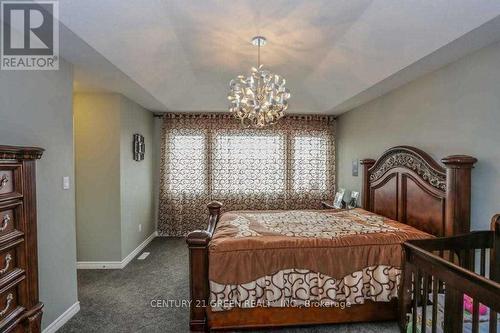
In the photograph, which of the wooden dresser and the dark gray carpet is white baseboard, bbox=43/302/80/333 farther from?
the wooden dresser

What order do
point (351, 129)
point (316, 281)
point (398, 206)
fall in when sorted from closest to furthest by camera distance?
point (316, 281) < point (398, 206) < point (351, 129)

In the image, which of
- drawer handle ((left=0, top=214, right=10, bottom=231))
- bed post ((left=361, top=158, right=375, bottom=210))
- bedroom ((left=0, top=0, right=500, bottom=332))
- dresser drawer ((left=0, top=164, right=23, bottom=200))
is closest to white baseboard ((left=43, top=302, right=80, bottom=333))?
bedroom ((left=0, top=0, right=500, bottom=332))

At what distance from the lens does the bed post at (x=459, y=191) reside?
2285mm

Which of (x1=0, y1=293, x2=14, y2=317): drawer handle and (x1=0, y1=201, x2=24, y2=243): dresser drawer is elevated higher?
(x1=0, y1=201, x2=24, y2=243): dresser drawer

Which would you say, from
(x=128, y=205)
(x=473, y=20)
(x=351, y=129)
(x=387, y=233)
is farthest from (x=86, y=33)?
(x=351, y=129)

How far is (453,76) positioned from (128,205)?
438 centimetres

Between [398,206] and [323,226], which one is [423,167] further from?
[323,226]

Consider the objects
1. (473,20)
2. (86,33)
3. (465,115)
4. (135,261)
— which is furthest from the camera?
(135,261)

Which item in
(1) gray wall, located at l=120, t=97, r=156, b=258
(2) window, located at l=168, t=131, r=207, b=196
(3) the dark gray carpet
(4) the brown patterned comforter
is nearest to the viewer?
(4) the brown patterned comforter

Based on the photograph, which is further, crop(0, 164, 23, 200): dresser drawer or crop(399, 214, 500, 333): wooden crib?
crop(0, 164, 23, 200): dresser drawer

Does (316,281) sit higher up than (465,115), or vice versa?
(465,115)

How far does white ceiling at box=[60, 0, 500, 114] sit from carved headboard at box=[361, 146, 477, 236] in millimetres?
1003

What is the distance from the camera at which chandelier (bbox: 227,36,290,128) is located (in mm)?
2639

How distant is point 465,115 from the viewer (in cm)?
248
